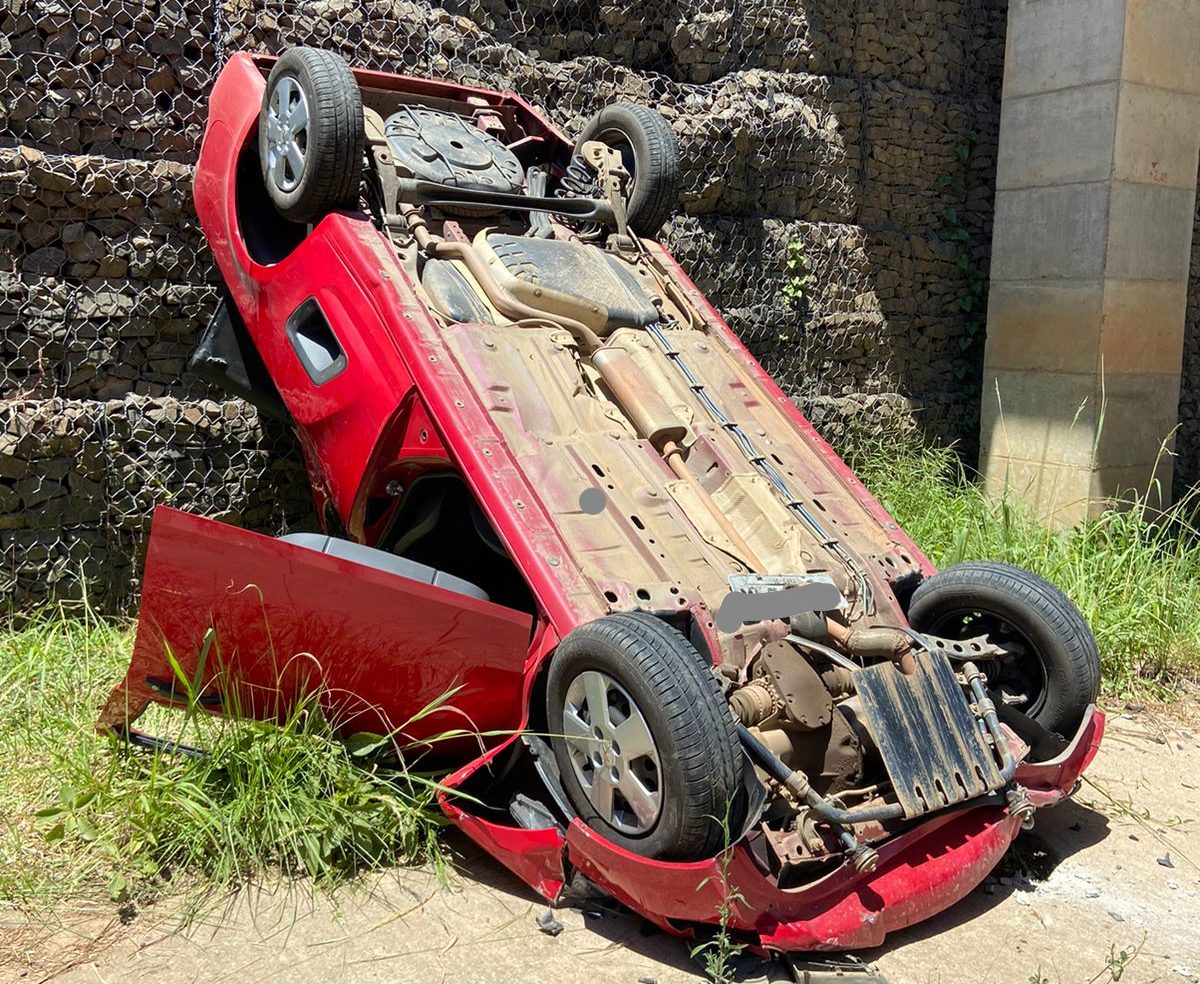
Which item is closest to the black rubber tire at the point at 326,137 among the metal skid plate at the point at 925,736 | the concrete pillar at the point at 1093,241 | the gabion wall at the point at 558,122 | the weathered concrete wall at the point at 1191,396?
the gabion wall at the point at 558,122

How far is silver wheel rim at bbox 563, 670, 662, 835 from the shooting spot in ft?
8.61

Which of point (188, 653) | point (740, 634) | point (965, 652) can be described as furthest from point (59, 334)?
point (965, 652)

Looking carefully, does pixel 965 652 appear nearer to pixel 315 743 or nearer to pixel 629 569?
pixel 629 569

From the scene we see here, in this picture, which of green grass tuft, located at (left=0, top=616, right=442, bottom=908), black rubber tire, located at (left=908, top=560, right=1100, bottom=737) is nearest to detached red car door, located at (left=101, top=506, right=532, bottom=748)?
green grass tuft, located at (left=0, top=616, right=442, bottom=908)

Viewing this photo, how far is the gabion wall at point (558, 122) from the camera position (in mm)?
4281

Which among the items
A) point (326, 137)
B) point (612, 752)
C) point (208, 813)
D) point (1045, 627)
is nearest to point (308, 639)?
point (208, 813)

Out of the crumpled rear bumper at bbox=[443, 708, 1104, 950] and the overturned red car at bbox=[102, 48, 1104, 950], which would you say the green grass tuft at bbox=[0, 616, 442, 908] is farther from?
the crumpled rear bumper at bbox=[443, 708, 1104, 950]

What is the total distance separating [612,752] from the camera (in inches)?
106

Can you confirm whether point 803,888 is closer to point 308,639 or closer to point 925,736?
point 925,736

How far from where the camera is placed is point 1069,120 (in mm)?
6281

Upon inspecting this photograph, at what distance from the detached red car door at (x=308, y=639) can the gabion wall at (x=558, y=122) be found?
1.73m

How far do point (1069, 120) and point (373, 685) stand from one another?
17.0ft

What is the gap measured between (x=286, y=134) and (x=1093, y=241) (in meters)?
4.38

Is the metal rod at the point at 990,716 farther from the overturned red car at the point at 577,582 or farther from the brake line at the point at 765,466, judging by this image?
the brake line at the point at 765,466
